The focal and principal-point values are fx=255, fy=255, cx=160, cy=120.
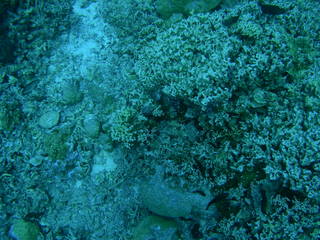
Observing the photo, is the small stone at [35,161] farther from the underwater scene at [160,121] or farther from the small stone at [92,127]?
the small stone at [92,127]

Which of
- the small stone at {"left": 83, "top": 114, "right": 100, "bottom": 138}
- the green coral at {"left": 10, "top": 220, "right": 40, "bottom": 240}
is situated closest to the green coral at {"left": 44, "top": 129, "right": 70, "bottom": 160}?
the small stone at {"left": 83, "top": 114, "right": 100, "bottom": 138}

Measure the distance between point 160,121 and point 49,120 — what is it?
2.04m

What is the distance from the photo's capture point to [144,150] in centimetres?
379

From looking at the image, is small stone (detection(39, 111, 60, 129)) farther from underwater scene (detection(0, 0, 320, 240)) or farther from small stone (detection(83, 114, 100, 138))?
small stone (detection(83, 114, 100, 138))

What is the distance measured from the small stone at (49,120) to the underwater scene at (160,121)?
0.02 m

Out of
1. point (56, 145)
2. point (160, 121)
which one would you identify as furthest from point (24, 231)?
point (160, 121)

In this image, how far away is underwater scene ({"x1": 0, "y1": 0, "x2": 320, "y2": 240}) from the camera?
3051mm

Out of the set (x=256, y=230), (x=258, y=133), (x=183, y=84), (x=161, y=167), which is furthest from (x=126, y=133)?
(x=256, y=230)

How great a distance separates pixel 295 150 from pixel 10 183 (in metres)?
4.15

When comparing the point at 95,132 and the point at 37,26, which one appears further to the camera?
the point at 37,26

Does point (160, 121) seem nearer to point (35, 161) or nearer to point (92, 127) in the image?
point (92, 127)

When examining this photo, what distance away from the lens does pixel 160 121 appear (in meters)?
3.66

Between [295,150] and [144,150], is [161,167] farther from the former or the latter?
[295,150]

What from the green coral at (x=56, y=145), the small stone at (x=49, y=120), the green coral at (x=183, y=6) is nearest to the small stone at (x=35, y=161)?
the green coral at (x=56, y=145)
